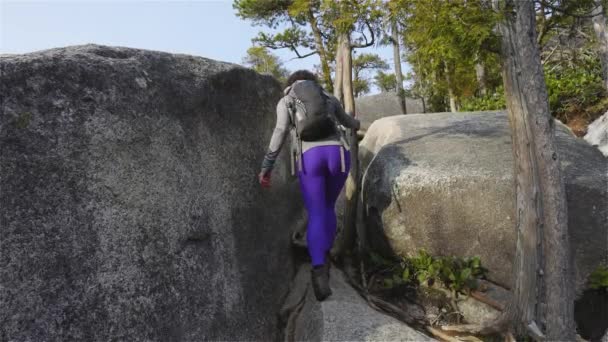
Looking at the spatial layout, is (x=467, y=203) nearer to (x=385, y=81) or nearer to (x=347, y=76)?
(x=347, y=76)

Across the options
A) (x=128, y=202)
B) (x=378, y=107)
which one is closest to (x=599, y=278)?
(x=128, y=202)

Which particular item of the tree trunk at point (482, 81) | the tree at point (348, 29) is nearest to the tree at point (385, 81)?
the tree trunk at point (482, 81)

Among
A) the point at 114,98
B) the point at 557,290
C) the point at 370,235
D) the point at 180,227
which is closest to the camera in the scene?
the point at 114,98

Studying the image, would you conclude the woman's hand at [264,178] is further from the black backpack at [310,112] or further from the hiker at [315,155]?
the black backpack at [310,112]

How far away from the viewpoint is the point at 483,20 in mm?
4246

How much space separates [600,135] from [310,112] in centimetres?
741

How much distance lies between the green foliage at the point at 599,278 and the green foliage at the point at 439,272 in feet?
3.64

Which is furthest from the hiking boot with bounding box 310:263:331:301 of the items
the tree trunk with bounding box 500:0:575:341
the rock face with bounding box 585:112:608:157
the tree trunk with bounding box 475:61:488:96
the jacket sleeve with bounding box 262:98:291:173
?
the tree trunk with bounding box 475:61:488:96

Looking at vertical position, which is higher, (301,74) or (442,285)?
(301,74)

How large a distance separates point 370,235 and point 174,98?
10.6 feet

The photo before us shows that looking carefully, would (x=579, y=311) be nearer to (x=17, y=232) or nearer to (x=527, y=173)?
(x=527, y=173)

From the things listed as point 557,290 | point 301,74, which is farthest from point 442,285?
point 301,74

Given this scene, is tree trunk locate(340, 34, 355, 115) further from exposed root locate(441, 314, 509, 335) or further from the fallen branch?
exposed root locate(441, 314, 509, 335)

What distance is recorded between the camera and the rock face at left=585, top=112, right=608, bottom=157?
8.27 m
